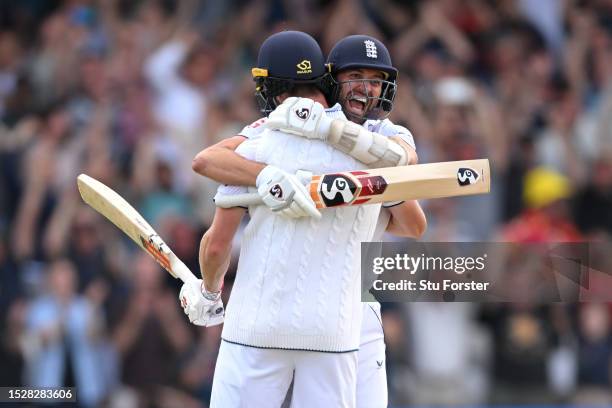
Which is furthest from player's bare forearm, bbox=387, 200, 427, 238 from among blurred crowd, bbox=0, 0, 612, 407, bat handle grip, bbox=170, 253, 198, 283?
blurred crowd, bbox=0, 0, 612, 407

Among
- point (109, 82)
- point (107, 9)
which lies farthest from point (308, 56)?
point (107, 9)

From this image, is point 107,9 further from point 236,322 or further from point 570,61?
point 236,322

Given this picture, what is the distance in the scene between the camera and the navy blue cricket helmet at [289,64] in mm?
4930

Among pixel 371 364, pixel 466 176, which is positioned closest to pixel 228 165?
pixel 466 176

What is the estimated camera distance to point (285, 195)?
4664 millimetres

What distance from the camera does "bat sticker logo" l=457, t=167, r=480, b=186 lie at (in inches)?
191

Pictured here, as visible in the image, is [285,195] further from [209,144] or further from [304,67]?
[209,144]

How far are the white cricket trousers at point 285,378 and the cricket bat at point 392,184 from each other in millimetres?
570

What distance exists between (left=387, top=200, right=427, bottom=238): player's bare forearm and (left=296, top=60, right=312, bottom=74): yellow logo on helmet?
0.68 metres

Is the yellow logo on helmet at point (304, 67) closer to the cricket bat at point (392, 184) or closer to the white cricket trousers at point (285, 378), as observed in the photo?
the cricket bat at point (392, 184)

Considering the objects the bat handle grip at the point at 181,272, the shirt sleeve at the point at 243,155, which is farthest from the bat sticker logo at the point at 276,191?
the bat handle grip at the point at 181,272

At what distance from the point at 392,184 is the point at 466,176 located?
284 mm

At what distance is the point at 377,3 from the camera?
38.5ft

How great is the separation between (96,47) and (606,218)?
441cm
